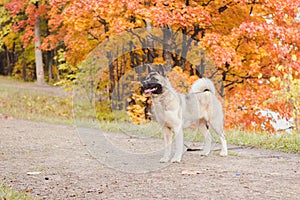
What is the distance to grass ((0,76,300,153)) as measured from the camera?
23.5 ft

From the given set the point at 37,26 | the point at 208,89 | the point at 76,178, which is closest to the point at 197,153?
the point at 208,89

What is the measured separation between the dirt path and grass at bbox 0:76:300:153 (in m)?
0.58

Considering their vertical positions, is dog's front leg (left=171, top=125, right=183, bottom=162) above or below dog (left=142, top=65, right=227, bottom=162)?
below

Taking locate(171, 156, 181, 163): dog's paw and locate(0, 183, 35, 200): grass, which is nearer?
locate(0, 183, 35, 200): grass

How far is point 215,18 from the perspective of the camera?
38.7 ft

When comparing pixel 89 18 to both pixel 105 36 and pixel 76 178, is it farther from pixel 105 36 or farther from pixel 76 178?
pixel 76 178

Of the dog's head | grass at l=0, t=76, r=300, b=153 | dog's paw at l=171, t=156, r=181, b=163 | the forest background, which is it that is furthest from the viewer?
the forest background

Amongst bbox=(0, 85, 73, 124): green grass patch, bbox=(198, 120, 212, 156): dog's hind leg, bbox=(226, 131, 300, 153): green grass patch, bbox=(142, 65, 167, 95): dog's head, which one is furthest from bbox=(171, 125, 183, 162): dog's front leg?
bbox=(0, 85, 73, 124): green grass patch

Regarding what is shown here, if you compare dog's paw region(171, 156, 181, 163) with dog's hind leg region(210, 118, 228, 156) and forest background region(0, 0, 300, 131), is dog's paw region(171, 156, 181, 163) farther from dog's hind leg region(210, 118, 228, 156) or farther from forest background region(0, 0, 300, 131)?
forest background region(0, 0, 300, 131)

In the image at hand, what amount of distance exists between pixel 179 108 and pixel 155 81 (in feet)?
1.63

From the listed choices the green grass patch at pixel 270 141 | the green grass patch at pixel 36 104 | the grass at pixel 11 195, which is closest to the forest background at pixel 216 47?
the green grass patch at pixel 270 141

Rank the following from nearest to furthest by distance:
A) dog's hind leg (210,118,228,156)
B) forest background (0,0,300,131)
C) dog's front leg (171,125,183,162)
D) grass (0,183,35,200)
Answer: grass (0,183,35,200) < dog's front leg (171,125,183,162) < dog's hind leg (210,118,228,156) < forest background (0,0,300,131)

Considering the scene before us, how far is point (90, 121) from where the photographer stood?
11.1 metres

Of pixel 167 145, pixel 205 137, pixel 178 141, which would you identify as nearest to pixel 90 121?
pixel 205 137
